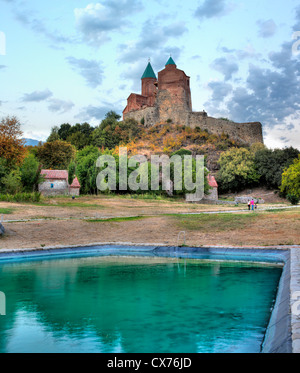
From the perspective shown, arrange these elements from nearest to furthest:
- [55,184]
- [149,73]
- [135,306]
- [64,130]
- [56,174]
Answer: [135,306] → [55,184] → [56,174] → [64,130] → [149,73]

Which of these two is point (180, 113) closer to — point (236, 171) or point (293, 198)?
point (236, 171)

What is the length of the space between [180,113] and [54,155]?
90.2 ft

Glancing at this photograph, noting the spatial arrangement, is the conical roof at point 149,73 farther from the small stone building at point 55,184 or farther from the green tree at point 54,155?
the small stone building at point 55,184

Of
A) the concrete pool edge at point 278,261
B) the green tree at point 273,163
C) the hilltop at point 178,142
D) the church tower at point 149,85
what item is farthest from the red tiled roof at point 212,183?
the concrete pool edge at point 278,261

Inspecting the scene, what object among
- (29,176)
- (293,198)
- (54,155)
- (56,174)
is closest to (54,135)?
(54,155)

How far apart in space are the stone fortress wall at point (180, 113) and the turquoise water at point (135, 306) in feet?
209

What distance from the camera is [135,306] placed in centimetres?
681

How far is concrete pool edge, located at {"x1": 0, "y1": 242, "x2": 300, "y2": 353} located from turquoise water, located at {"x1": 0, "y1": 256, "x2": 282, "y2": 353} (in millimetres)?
345

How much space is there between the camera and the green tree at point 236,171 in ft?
190

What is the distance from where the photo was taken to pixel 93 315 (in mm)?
6223

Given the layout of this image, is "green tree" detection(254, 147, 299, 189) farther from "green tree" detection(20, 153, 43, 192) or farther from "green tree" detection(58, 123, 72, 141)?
"green tree" detection(58, 123, 72, 141)

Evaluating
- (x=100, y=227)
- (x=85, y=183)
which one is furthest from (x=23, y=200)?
(x=85, y=183)
